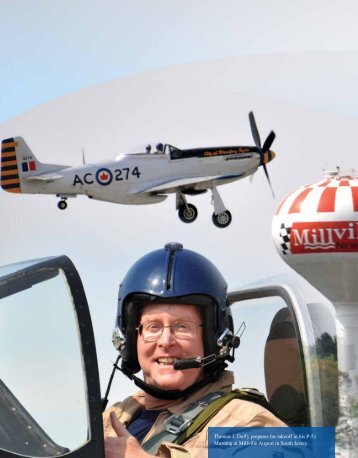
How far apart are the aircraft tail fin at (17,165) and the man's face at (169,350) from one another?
61.3 feet

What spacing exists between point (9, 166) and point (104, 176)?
3.05 m

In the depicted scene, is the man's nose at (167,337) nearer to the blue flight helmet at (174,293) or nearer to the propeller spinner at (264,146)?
the blue flight helmet at (174,293)

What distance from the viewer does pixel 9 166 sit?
2258 centimetres

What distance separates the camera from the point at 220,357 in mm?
2777

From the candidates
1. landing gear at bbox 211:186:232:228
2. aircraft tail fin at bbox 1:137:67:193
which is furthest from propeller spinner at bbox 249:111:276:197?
aircraft tail fin at bbox 1:137:67:193

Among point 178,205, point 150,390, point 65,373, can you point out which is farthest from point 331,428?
point 178,205

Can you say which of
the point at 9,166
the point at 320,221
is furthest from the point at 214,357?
the point at 9,166

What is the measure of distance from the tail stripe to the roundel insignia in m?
1.86

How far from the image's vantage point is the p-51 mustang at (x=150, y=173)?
809 inches

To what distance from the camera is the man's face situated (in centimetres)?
270

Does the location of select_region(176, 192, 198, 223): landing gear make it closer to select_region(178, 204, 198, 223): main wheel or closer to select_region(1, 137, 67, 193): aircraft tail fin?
select_region(178, 204, 198, 223): main wheel

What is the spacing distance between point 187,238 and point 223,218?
8.24 ft

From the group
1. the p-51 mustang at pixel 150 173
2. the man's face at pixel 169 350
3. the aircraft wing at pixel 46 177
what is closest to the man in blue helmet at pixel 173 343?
the man's face at pixel 169 350

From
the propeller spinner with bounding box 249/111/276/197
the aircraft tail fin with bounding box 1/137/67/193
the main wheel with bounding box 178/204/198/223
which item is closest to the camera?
the main wheel with bounding box 178/204/198/223
